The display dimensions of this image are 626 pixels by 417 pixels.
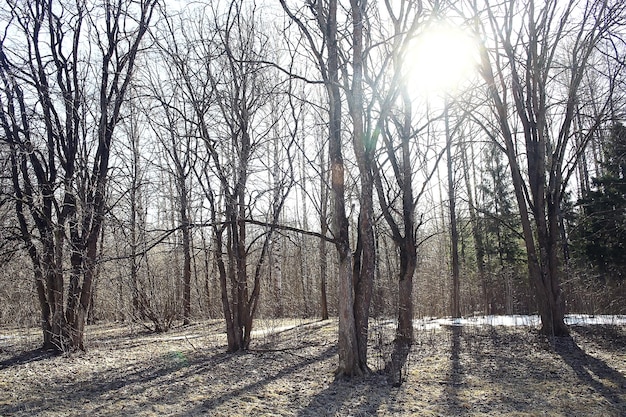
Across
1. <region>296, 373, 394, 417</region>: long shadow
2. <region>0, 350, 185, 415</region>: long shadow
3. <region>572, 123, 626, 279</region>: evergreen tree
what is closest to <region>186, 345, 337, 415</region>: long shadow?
<region>0, 350, 185, 415</region>: long shadow

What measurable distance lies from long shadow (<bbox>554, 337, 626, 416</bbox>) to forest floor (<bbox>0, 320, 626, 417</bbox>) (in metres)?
0.01

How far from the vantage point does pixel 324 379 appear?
6809 mm

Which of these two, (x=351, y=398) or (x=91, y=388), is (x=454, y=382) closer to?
(x=351, y=398)

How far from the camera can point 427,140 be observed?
992cm

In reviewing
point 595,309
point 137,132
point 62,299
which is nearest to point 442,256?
point 595,309

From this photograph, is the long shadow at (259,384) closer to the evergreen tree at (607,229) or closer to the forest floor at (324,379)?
the forest floor at (324,379)

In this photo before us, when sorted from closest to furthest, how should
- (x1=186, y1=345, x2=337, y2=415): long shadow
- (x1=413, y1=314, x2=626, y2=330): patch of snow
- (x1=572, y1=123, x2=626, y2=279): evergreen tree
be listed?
(x1=186, y1=345, x2=337, y2=415): long shadow, (x1=413, y1=314, x2=626, y2=330): patch of snow, (x1=572, y1=123, x2=626, y2=279): evergreen tree

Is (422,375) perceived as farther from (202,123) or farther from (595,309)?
(595,309)

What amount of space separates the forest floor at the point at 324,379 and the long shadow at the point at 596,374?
1 cm

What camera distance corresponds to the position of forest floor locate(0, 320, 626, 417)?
17.9 feet

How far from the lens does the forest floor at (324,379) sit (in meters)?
5.47

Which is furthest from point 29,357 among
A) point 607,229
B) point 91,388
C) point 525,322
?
point 607,229

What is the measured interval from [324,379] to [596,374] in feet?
11.9

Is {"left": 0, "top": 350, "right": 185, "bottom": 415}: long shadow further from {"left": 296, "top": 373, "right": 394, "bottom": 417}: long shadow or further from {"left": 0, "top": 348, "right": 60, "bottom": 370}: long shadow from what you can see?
{"left": 296, "top": 373, "right": 394, "bottom": 417}: long shadow
